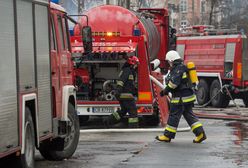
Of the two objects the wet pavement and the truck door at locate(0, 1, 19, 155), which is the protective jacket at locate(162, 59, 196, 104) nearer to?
the wet pavement

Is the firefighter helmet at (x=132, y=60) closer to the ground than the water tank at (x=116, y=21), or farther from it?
closer to the ground

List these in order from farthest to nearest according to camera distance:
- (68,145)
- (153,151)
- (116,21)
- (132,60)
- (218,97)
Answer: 1. (218,97)
2. (116,21)
3. (132,60)
4. (153,151)
5. (68,145)

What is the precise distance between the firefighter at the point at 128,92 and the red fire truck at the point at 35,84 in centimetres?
444

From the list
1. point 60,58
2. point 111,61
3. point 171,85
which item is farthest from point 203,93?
point 60,58

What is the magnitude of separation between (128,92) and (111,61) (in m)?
1.05

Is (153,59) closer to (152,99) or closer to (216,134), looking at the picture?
(152,99)

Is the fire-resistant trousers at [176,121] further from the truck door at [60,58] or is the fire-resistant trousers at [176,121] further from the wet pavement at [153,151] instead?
the truck door at [60,58]

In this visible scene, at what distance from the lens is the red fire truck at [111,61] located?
1686 centimetres

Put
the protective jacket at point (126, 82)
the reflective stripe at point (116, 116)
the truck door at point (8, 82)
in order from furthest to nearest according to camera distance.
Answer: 1. the reflective stripe at point (116, 116)
2. the protective jacket at point (126, 82)
3. the truck door at point (8, 82)

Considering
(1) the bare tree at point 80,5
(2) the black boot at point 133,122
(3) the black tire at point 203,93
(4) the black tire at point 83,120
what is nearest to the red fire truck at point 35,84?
(2) the black boot at point 133,122

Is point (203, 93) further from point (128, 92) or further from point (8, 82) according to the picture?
point (8, 82)

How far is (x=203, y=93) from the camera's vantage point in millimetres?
26578

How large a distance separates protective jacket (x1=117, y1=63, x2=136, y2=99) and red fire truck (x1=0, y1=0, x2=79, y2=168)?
4425mm

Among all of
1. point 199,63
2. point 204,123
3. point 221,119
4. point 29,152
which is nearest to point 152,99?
point 204,123
